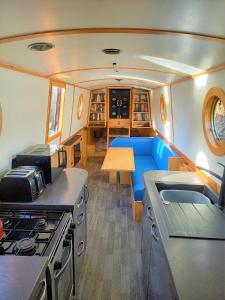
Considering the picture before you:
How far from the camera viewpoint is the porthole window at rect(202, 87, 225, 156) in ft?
6.45

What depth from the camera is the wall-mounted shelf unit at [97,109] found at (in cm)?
668

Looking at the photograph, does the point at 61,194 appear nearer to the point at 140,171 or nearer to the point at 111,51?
the point at 111,51

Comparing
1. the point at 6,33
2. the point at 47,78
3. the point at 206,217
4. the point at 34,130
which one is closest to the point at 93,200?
the point at 34,130

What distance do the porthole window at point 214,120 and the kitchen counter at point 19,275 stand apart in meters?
1.56

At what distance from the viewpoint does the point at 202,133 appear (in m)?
2.37

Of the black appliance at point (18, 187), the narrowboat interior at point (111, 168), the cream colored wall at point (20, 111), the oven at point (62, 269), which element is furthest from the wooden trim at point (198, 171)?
the cream colored wall at point (20, 111)

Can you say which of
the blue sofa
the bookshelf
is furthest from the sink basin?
the bookshelf

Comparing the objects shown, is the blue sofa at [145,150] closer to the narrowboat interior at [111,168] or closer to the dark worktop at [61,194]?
the narrowboat interior at [111,168]

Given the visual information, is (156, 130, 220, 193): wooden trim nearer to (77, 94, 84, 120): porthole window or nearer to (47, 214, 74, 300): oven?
(47, 214, 74, 300): oven

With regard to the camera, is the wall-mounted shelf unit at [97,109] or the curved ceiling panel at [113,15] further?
the wall-mounted shelf unit at [97,109]

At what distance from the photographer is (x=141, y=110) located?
6.69m

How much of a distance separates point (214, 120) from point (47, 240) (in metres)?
1.81

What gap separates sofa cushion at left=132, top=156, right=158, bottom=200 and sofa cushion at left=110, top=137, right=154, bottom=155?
0.24 meters

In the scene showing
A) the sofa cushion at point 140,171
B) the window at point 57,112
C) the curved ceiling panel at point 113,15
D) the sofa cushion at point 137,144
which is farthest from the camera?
the sofa cushion at point 137,144
